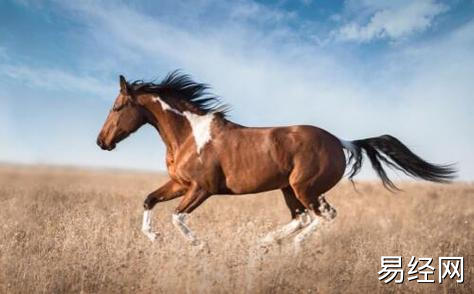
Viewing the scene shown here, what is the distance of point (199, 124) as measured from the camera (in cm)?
704

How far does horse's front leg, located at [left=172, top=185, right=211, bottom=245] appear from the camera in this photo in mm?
6379

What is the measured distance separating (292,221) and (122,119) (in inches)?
114

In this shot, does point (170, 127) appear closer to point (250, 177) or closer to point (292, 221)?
point (250, 177)

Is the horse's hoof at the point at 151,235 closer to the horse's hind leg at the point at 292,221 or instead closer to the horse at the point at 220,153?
the horse at the point at 220,153

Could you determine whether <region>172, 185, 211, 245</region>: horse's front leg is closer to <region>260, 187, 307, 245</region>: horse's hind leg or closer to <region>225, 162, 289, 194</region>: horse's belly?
<region>225, 162, 289, 194</region>: horse's belly

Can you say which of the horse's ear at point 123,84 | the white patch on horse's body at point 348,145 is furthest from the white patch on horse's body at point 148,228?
the white patch on horse's body at point 348,145

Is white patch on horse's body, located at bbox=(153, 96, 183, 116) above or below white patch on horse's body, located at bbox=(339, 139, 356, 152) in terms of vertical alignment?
above

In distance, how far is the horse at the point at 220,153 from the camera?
6629 mm

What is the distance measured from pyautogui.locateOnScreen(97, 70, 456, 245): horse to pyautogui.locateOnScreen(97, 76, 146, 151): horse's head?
0.01 m

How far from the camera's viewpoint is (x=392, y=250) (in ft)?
21.9

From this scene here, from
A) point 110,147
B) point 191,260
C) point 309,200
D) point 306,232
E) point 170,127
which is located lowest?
point 191,260

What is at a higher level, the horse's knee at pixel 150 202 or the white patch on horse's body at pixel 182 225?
the horse's knee at pixel 150 202

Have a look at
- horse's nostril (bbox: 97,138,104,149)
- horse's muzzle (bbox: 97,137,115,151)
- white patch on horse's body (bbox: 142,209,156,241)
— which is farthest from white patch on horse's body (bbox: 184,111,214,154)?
horse's nostril (bbox: 97,138,104,149)

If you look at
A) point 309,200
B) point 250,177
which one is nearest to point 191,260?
point 250,177
